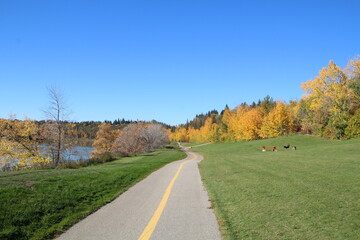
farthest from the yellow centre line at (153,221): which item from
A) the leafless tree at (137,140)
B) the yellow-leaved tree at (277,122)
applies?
the yellow-leaved tree at (277,122)

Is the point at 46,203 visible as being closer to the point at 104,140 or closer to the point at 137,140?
the point at 137,140

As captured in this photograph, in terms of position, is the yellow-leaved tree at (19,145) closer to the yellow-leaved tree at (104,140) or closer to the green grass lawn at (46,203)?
the green grass lawn at (46,203)

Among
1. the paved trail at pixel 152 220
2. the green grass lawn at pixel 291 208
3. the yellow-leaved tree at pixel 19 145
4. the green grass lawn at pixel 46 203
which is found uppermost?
the yellow-leaved tree at pixel 19 145

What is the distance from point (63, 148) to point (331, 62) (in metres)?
42.5

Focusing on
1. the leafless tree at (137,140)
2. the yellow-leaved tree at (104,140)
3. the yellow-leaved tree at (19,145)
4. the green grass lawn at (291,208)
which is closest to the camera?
the green grass lawn at (291,208)

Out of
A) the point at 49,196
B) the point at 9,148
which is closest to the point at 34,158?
the point at 9,148

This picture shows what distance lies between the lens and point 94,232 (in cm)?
541

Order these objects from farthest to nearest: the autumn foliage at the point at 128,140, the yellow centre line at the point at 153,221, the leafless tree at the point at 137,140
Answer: the autumn foliage at the point at 128,140
the leafless tree at the point at 137,140
the yellow centre line at the point at 153,221

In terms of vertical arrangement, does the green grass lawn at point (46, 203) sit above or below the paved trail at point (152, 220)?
above

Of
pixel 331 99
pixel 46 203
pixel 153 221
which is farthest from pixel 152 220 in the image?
pixel 331 99

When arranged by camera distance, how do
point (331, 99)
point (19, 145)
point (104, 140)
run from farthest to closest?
point (104, 140)
point (331, 99)
point (19, 145)

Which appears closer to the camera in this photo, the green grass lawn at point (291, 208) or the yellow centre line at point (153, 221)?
the green grass lawn at point (291, 208)

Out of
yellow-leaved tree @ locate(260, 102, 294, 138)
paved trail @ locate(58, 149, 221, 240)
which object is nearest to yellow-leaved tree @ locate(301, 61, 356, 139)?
yellow-leaved tree @ locate(260, 102, 294, 138)

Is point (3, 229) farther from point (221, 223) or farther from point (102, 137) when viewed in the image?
point (102, 137)
